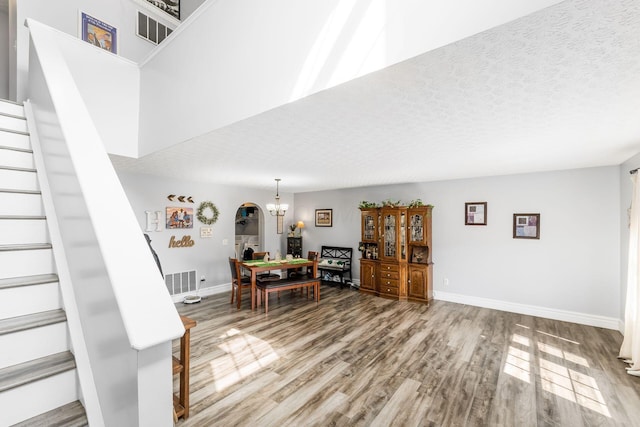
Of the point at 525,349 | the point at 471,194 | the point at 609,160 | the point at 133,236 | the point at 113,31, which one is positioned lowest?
the point at 525,349

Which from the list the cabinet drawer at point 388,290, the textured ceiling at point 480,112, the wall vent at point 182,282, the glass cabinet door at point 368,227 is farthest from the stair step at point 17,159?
the cabinet drawer at point 388,290

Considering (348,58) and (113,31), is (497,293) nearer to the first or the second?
(348,58)

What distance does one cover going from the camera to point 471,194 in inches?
200

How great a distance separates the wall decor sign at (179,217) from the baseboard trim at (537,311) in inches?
204

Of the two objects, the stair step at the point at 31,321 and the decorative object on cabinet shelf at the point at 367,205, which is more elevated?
the decorative object on cabinet shelf at the point at 367,205

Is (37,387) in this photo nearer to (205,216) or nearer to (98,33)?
(205,216)

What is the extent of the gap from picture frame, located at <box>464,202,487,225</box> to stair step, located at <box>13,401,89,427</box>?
18.2 ft

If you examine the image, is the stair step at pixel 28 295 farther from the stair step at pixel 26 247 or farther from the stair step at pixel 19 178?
the stair step at pixel 19 178

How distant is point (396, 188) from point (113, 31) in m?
5.88

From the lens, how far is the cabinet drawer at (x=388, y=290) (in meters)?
5.48

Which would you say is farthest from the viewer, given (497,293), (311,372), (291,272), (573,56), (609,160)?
(291,272)

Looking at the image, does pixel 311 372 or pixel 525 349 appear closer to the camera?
pixel 311 372

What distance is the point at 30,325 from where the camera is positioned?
110 centimetres

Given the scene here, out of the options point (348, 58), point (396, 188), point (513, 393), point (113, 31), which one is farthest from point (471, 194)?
point (113, 31)
